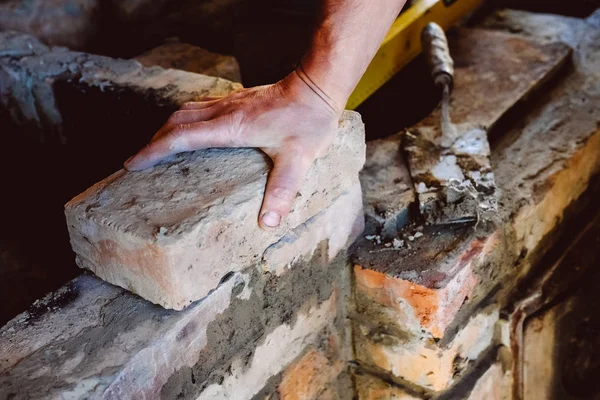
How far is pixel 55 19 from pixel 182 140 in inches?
81.4

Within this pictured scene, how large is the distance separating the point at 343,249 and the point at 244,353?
14.3 inches

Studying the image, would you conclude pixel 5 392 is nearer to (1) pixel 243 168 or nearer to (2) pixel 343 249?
(1) pixel 243 168

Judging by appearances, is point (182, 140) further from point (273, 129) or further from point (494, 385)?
point (494, 385)

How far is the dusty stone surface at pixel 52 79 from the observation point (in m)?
1.95

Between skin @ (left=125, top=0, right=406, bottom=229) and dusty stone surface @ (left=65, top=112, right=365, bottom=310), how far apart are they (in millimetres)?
33

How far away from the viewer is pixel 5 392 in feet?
3.59

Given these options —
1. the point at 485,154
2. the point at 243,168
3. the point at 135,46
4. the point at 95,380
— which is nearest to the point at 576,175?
the point at 485,154

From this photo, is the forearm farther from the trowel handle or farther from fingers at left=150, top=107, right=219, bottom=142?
the trowel handle

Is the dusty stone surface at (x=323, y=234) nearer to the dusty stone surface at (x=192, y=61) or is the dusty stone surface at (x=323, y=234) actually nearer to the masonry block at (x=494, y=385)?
the masonry block at (x=494, y=385)

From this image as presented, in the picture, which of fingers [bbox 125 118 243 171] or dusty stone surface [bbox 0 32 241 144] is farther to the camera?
dusty stone surface [bbox 0 32 241 144]

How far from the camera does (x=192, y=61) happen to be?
8.94 ft

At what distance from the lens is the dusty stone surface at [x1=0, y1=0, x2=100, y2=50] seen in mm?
3000

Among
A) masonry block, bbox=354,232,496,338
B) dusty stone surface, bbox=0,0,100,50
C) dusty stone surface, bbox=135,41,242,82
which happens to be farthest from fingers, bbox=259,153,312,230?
dusty stone surface, bbox=0,0,100,50

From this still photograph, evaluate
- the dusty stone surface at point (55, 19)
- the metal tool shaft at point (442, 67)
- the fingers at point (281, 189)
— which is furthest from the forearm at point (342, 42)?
the dusty stone surface at point (55, 19)
